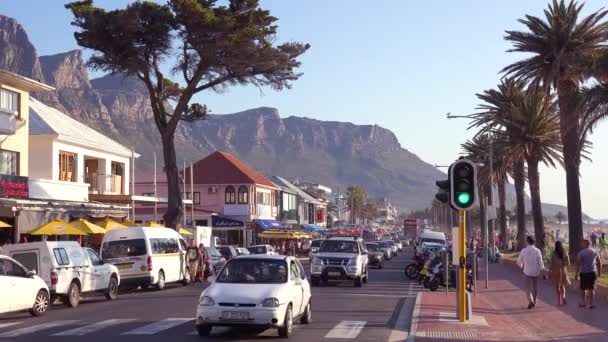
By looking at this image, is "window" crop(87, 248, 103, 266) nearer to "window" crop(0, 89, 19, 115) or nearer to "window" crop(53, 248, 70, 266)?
"window" crop(53, 248, 70, 266)

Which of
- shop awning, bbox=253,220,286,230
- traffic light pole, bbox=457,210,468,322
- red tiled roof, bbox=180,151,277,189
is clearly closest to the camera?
traffic light pole, bbox=457,210,468,322

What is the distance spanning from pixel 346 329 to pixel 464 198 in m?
3.57

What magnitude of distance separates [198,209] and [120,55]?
120 feet

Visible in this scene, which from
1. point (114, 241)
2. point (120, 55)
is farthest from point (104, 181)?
point (114, 241)

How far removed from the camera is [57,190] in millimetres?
43594

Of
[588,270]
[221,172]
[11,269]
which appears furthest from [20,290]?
[221,172]

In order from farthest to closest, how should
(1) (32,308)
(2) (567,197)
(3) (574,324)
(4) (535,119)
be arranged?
(4) (535,119)
(2) (567,197)
(1) (32,308)
(3) (574,324)

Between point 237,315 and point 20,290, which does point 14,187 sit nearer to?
point 20,290

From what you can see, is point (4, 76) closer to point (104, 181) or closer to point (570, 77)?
point (104, 181)

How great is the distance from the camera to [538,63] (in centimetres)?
4156

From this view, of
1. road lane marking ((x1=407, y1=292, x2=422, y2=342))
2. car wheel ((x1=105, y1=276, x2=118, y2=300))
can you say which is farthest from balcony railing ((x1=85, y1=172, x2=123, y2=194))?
road lane marking ((x1=407, y1=292, x2=422, y2=342))

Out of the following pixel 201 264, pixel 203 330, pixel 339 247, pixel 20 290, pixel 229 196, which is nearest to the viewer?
pixel 203 330

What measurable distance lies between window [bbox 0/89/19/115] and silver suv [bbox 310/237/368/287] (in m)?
16.0

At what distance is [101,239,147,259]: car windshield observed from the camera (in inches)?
1245
